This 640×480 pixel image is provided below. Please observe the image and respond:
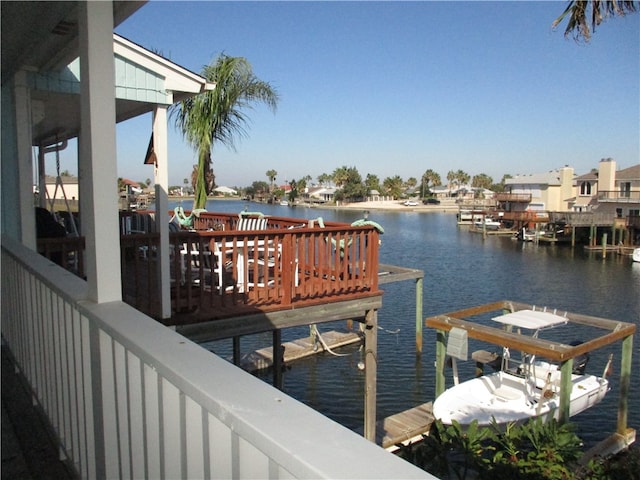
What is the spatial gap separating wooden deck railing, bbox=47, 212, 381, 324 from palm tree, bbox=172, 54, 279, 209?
476 cm

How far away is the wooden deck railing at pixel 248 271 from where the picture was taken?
581 centimetres

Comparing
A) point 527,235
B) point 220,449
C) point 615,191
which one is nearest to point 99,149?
point 220,449

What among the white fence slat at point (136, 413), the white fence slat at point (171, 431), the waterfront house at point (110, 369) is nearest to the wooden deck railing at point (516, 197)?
the waterfront house at point (110, 369)

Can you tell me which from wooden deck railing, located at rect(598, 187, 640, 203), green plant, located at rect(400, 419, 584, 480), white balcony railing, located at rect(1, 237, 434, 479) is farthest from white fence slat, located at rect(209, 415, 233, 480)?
wooden deck railing, located at rect(598, 187, 640, 203)

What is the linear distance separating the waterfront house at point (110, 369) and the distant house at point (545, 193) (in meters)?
64.7

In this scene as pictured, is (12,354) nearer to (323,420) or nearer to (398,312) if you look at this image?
(323,420)

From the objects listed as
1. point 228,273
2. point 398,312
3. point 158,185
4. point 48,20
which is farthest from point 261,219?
point 398,312

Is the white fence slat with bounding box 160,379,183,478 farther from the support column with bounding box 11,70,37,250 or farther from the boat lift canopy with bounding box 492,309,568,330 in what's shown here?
the boat lift canopy with bounding box 492,309,568,330

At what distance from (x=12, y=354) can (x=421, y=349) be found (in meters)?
13.0

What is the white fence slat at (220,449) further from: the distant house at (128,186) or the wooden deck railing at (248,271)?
the distant house at (128,186)

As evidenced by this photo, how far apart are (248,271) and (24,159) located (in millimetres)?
2856

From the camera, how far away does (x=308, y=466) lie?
0.92m

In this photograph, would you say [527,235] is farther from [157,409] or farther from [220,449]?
[220,449]

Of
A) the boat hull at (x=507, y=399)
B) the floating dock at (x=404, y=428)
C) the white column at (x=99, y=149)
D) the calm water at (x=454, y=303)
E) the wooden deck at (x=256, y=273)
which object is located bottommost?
the calm water at (x=454, y=303)
